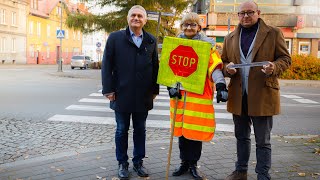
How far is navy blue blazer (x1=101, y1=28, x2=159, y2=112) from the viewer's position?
4629mm

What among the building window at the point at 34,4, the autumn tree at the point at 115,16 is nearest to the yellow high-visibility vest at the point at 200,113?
the autumn tree at the point at 115,16

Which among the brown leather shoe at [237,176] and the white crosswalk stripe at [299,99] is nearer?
the brown leather shoe at [237,176]

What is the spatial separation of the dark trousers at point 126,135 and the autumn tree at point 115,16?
18.6 metres

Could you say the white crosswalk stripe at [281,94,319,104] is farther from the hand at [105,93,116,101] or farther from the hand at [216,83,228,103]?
the hand at [105,93,116,101]

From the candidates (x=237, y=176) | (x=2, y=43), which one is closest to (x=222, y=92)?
(x=237, y=176)

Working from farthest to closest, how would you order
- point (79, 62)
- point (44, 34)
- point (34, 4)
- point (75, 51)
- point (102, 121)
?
point (75, 51) < point (44, 34) < point (34, 4) < point (79, 62) < point (102, 121)

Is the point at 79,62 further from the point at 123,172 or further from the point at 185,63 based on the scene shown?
the point at 185,63

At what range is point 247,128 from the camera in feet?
14.7

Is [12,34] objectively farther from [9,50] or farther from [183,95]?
[183,95]

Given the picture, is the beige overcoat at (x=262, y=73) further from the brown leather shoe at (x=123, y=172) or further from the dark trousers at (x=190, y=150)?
the brown leather shoe at (x=123, y=172)

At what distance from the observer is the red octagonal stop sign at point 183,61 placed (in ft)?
14.3

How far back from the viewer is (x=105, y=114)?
379 inches

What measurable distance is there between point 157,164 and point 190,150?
64cm

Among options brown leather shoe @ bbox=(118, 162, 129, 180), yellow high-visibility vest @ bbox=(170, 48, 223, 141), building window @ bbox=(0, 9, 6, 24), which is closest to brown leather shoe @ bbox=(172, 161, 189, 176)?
yellow high-visibility vest @ bbox=(170, 48, 223, 141)
